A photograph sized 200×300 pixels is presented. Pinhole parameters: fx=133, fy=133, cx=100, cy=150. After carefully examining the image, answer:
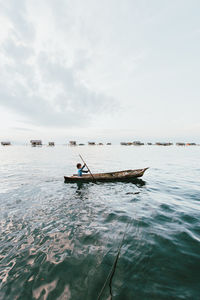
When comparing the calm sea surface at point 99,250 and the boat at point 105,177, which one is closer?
the calm sea surface at point 99,250

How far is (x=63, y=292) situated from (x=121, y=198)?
6808 millimetres

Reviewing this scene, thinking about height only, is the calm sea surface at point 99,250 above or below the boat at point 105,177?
below

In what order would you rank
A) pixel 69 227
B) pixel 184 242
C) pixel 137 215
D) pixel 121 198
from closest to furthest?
pixel 184 242 → pixel 69 227 → pixel 137 215 → pixel 121 198

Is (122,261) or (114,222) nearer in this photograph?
(122,261)

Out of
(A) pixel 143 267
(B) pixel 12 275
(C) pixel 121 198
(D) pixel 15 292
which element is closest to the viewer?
(D) pixel 15 292

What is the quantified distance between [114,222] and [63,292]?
3.55 metres

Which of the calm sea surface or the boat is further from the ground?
the boat

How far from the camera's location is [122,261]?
429cm

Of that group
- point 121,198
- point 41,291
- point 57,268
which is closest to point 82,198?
point 121,198

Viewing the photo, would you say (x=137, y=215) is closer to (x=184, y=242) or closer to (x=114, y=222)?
(x=114, y=222)

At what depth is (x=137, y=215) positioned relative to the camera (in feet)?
23.7

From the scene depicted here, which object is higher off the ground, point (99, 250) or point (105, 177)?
point (105, 177)

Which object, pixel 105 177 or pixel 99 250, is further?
pixel 105 177

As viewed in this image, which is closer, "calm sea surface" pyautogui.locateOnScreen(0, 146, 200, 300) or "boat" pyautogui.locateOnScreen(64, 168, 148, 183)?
"calm sea surface" pyautogui.locateOnScreen(0, 146, 200, 300)
